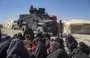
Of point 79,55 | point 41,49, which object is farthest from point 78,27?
point 79,55

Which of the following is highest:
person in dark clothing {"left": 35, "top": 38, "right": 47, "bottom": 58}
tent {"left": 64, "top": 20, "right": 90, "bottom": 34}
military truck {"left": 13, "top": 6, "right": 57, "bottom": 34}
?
person in dark clothing {"left": 35, "top": 38, "right": 47, "bottom": 58}

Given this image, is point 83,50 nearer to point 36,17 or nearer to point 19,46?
point 19,46

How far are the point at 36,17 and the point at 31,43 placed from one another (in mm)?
19681

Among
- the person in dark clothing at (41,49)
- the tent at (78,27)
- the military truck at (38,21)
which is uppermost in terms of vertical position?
the person in dark clothing at (41,49)

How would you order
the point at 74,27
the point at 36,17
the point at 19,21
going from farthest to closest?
1. the point at 74,27
2. the point at 19,21
3. the point at 36,17

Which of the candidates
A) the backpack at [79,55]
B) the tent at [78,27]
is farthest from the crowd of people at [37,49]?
the tent at [78,27]

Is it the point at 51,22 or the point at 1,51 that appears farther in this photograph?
the point at 51,22

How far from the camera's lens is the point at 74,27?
35781 millimetres

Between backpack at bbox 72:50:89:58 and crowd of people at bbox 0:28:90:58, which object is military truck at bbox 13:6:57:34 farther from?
backpack at bbox 72:50:89:58

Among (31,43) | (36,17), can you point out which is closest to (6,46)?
(31,43)

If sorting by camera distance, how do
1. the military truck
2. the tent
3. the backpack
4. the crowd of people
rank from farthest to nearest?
the tent
the military truck
the backpack
the crowd of people

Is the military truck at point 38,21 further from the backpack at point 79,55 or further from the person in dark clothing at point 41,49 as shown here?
the backpack at point 79,55

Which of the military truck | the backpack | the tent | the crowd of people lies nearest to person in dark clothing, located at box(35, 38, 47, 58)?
the crowd of people

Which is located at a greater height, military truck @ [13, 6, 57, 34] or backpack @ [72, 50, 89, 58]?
backpack @ [72, 50, 89, 58]
